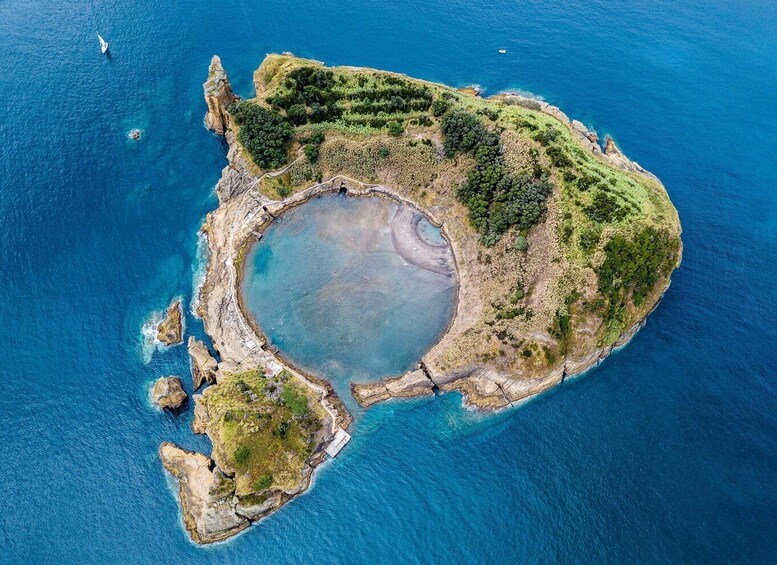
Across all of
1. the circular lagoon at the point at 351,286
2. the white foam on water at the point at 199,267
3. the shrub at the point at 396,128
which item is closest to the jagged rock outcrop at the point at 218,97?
the white foam on water at the point at 199,267

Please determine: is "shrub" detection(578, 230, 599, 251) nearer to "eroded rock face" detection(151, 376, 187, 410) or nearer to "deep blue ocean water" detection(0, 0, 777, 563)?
"deep blue ocean water" detection(0, 0, 777, 563)

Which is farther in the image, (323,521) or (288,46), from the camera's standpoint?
(288,46)

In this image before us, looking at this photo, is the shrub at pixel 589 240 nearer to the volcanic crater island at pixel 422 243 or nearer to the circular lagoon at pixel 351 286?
the volcanic crater island at pixel 422 243

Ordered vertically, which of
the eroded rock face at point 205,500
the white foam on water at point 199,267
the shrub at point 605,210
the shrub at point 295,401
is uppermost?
the shrub at point 605,210

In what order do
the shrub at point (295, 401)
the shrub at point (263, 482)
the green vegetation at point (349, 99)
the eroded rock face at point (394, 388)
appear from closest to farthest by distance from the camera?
1. the shrub at point (263, 482)
2. the shrub at point (295, 401)
3. the eroded rock face at point (394, 388)
4. the green vegetation at point (349, 99)

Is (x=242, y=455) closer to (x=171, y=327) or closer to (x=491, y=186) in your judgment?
(x=171, y=327)

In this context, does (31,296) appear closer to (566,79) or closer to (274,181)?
(274,181)

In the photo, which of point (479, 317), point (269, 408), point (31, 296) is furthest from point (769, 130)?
point (31, 296)

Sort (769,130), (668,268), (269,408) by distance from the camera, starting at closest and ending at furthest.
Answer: (269,408) → (668,268) → (769,130)
